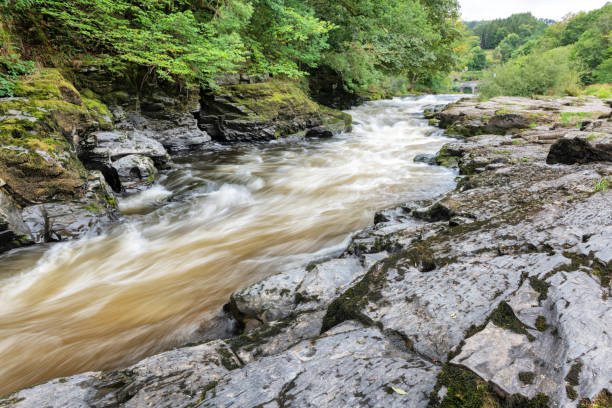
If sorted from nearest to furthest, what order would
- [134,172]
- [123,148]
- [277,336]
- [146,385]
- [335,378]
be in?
[335,378] < [146,385] < [277,336] < [134,172] < [123,148]

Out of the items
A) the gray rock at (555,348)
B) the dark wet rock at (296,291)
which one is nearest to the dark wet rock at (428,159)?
the dark wet rock at (296,291)

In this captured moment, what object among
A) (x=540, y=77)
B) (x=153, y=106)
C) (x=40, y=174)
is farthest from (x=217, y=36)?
(x=540, y=77)

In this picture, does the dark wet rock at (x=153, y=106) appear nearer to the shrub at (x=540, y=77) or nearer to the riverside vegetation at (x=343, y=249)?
the riverside vegetation at (x=343, y=249)

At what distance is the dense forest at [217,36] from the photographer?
7.79 m

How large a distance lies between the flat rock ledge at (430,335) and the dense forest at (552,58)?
20327 millimetres

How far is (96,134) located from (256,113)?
6231 millimetres

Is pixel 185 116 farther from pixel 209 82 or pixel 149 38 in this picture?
pixel 149 38

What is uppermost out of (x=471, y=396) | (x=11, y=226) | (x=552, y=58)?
(x=552, y=58)

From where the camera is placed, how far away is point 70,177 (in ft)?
17.4

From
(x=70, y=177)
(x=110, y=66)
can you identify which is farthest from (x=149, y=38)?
(x=70, y=177)

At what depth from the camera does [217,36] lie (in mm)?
10727

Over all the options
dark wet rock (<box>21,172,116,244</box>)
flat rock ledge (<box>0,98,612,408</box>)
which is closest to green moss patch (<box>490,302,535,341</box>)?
flat rock ledge (<box>0,98,612,408</box>)

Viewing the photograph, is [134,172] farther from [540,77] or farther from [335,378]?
[540,77]

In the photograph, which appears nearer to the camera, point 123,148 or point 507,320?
point 507,320
